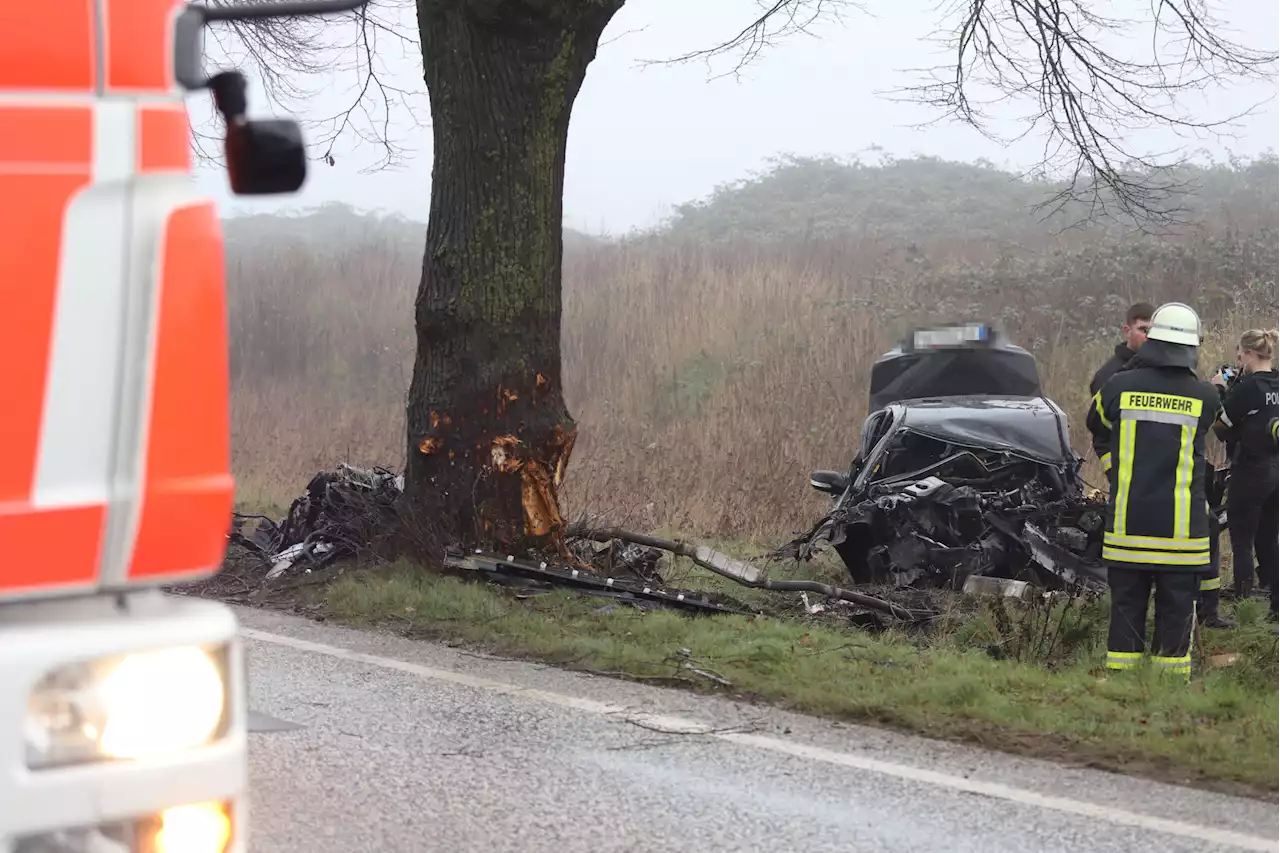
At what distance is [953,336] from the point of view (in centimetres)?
1098

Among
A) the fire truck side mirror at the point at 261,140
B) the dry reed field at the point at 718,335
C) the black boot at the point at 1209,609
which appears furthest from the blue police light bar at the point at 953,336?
the fire truck side mirror at the point at 261,140

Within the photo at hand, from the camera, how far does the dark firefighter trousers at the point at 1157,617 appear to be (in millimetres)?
7113

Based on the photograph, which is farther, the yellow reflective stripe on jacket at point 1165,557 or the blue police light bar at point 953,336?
the blue police light bar at point 953,336

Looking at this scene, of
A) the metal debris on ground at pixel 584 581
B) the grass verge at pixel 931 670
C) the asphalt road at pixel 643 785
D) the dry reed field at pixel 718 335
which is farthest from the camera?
the dry reed field at pixel 718 335

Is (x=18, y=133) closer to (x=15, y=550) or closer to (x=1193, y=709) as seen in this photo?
(x=15, y=550)

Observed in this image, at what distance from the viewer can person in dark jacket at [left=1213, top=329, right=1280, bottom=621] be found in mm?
9273

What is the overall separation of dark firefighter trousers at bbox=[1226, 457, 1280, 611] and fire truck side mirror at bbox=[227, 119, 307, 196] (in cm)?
838

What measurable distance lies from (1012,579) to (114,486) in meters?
7.38

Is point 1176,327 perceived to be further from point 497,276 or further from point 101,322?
point 101,322

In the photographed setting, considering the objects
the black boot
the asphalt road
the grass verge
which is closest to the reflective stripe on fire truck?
the asphalt road

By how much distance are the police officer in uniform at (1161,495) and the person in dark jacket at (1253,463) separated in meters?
2.15

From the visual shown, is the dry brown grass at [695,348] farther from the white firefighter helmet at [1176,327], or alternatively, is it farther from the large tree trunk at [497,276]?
the white firefighter helmet at [1176,327]

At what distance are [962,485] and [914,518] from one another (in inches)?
18.5

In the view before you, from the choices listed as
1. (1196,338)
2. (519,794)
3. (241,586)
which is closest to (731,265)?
(241,586)
